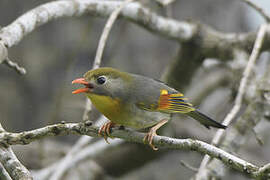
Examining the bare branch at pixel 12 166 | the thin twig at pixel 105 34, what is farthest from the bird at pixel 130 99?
the bare branch at pixel 12 166

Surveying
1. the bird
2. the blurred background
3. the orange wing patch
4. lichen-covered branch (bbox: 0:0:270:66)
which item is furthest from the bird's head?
the blurred background

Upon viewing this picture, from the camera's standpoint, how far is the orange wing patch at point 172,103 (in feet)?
10.9

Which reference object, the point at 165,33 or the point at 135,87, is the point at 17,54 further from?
the point at 135,87

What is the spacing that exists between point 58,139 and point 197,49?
3.91 metres

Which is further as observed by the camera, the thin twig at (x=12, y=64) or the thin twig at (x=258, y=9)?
the thin twig at (x=258, y=9)

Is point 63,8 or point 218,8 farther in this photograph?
point 218,8

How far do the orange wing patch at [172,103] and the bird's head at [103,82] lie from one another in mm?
333

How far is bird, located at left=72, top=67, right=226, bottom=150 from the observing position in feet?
9.79

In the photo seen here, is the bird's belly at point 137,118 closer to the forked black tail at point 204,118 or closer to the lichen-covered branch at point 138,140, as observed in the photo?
the lichen-covered branch at point 138,140

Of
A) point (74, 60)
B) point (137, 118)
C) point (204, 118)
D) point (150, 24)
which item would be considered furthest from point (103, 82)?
point (74, 60)

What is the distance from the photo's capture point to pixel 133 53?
27.0 ft

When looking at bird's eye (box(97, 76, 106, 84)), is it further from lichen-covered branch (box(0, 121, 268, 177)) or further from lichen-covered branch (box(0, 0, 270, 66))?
lichen-covered branch (box(0, 0, 270, 66))

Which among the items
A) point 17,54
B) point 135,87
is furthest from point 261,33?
point 17,54

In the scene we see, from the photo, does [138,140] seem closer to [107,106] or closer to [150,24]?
[107,106]
